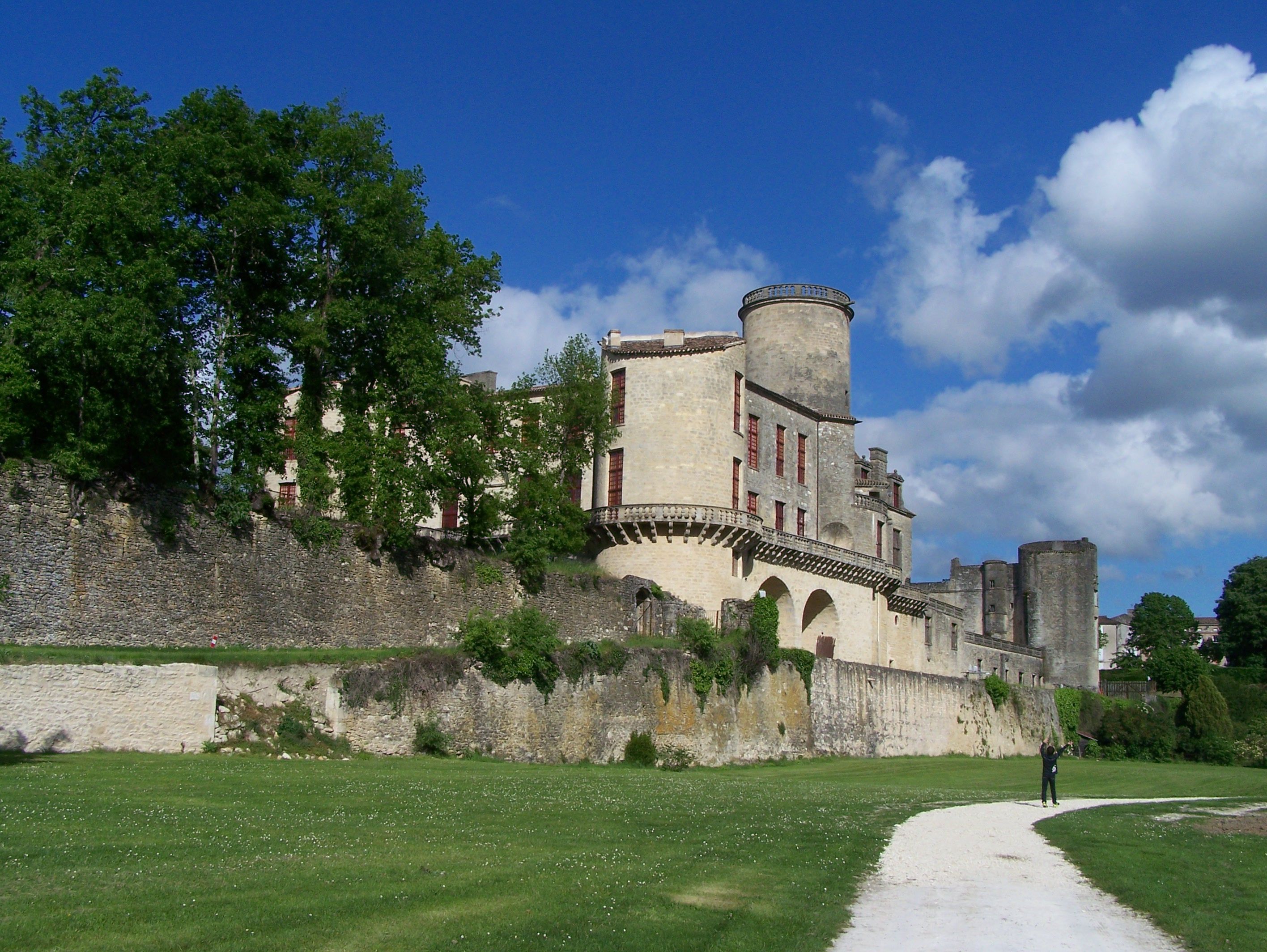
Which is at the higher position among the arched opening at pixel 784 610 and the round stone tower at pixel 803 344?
the round stone tower at pixel 803 344

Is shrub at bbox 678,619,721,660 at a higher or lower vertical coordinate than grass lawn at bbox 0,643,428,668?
higher

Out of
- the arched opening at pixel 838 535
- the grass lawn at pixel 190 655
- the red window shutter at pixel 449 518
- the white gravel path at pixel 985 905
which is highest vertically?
the arched opening at pixel 838 535

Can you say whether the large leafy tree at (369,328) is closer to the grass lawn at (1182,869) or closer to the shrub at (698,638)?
the shrub at (698,638)

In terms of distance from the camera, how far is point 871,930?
10.5m

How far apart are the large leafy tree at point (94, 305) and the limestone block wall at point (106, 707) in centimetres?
562

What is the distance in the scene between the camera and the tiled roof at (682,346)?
4688cm

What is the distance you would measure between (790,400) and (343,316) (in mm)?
26938

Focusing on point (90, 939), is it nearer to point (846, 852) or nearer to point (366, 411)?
point (846, 852)

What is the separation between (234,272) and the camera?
110 ft

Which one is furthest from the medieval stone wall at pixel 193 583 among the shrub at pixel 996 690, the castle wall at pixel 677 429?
the shrub at pixel 996 690

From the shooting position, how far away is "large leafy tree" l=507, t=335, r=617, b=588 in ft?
127

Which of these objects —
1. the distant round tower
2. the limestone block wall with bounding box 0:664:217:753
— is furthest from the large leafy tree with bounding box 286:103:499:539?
the distant round tower

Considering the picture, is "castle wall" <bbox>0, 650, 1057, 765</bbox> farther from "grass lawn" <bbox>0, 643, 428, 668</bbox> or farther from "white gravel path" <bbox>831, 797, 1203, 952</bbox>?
"white gravel path" <bbox>831, 797, 1203, 952</bbox>

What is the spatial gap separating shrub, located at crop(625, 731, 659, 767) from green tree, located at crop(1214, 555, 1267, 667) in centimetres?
7006
